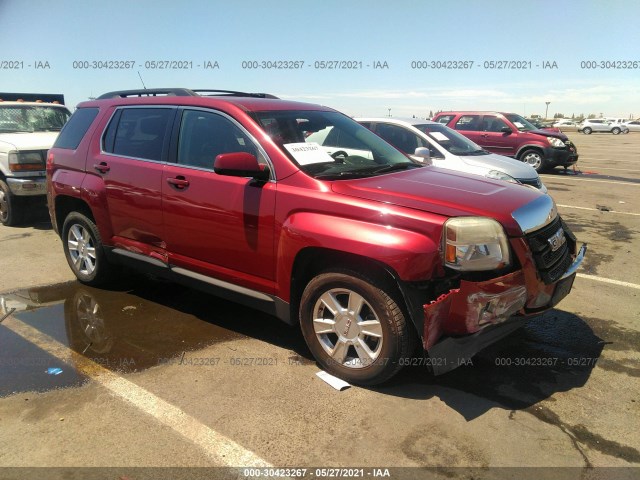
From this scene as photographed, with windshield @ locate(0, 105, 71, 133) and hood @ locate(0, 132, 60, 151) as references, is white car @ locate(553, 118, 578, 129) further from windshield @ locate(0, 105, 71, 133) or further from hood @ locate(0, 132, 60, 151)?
hood @ locate(0, 132, 60, 151)

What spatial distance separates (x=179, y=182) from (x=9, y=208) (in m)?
5.46

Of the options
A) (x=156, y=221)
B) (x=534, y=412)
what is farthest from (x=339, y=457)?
(x=156, y=221)

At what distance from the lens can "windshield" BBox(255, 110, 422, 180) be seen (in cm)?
349

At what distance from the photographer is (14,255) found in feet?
20.7

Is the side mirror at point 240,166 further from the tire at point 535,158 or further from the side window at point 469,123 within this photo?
the tire at point 535,158

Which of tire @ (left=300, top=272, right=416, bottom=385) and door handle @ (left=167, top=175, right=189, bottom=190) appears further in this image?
door handle @ (left=167, top=175, right=189, bottom=190)

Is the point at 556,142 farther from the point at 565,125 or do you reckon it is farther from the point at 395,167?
the point at 565,125

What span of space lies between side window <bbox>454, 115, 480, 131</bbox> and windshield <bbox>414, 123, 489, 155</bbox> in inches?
229

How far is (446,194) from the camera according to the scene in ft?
10.4

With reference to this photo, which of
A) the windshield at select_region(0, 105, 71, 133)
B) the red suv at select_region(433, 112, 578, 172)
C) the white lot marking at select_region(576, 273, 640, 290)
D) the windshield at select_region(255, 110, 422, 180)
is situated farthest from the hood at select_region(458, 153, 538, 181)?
the windshield at select_region(0, 105, 71, 133)

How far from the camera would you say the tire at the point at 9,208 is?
768cm

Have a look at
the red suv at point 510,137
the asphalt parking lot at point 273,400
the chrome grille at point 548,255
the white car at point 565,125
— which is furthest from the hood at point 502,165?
the white car at point 565,125

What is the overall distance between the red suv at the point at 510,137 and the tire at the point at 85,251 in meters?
11.5

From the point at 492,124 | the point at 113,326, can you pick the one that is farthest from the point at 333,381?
the point at 492,124
